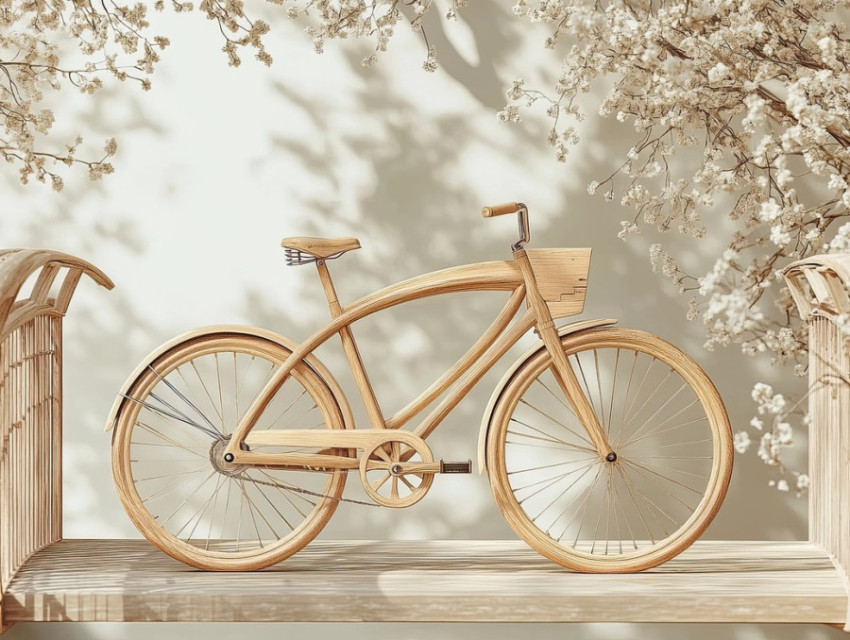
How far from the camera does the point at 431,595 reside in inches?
87.2

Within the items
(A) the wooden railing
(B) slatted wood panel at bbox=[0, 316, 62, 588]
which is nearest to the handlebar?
(A) the wooden railing

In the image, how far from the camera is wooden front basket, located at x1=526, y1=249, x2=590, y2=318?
7.97 ft

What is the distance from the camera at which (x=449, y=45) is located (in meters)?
3.10

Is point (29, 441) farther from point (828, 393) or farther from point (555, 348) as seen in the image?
point (828, 393)

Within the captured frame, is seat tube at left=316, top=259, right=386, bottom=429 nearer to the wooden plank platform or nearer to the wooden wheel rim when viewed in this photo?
the wooden wheel rim

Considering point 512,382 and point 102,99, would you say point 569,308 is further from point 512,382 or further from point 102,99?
point 102,99

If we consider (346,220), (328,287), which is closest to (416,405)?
(328,287)

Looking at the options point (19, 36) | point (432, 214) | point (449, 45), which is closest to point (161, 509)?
point (432, 214)

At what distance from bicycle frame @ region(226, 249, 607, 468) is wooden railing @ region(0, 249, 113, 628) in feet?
1.85

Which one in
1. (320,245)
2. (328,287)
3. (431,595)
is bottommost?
(431,595)

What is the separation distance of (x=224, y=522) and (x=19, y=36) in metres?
1.68

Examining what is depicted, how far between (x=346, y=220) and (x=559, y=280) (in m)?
0.96

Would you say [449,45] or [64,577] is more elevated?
[449,45]

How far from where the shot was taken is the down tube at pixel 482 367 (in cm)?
244
